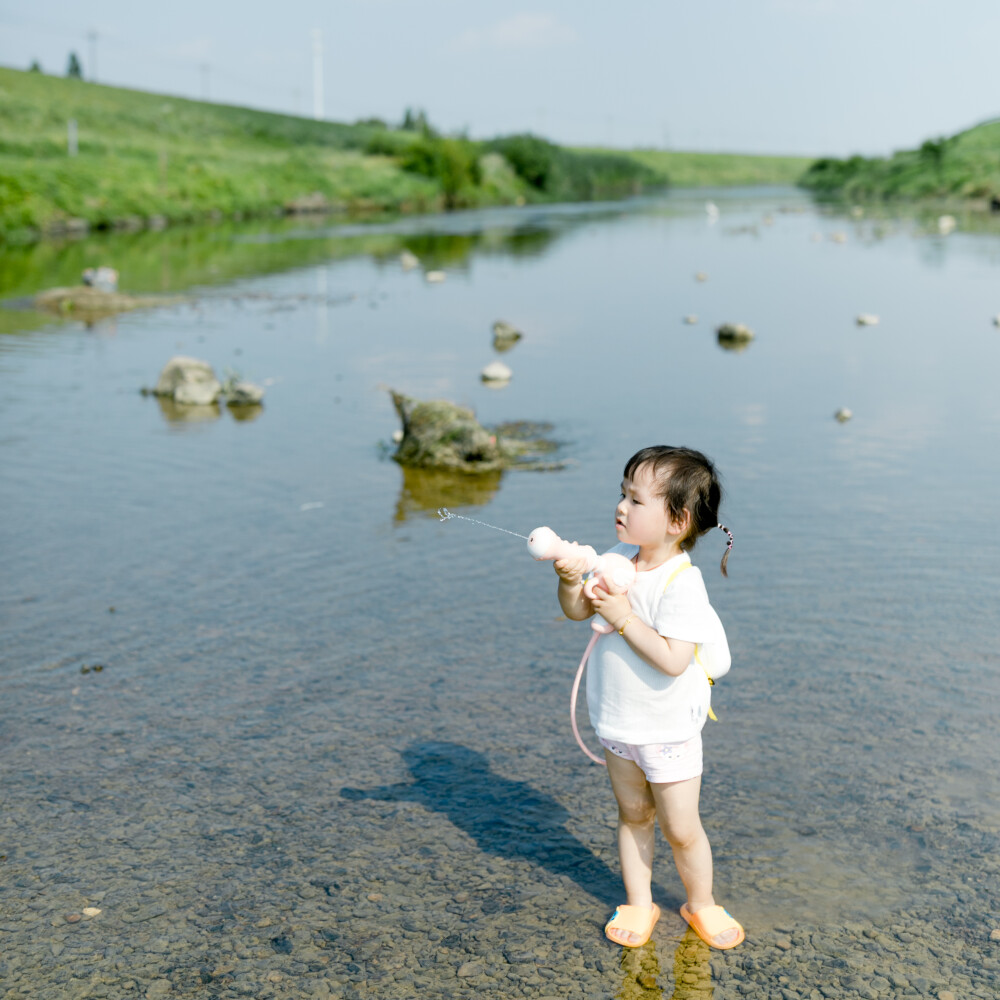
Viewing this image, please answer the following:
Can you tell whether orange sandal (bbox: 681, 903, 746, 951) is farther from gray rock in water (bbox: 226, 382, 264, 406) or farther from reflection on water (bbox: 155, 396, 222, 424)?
gray rock in water (bbox: 226, 382, 264, 406)

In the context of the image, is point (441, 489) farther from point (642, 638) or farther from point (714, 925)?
point (642, 638)

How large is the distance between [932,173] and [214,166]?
203 feet

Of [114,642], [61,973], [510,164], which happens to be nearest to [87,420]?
[114,642]

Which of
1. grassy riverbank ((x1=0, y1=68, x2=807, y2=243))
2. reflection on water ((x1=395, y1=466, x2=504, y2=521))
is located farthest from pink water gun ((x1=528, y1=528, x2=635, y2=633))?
grassy riverbank ((x1=0, y1=68, x2=807, y2=243))

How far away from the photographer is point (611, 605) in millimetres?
3613

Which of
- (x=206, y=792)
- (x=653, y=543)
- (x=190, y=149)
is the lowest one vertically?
(x=206, y=792)

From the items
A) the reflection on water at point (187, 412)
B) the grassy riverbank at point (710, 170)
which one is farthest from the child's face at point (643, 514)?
the grassy riverbank at point (710, 170)

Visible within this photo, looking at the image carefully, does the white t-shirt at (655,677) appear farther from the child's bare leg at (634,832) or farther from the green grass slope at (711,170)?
the green grass slope at (711,170)

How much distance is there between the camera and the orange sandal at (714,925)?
405 centimetres

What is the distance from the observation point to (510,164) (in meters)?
106

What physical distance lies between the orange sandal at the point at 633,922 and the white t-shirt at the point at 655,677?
736 millimetres

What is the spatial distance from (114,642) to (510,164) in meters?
104

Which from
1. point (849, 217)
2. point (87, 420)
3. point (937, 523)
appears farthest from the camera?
point (849, 217)

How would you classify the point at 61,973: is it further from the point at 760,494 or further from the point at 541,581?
the point at 760,494
